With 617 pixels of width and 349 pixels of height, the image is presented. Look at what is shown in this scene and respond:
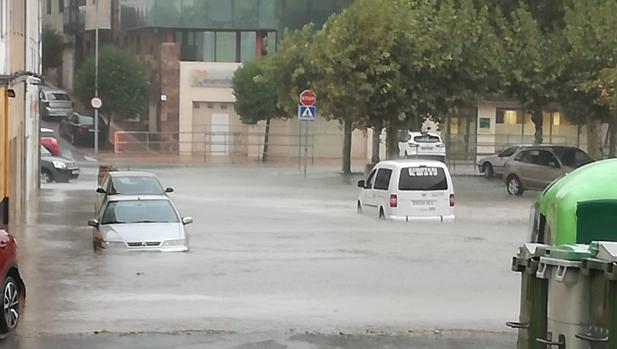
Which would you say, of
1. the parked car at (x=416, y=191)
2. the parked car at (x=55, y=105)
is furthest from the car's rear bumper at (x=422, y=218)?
the parked car at (x=55, y=105)

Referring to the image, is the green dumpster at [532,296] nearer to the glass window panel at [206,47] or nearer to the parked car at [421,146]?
the parked car at [421,146]

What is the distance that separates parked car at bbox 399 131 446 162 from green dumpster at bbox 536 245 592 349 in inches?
1793

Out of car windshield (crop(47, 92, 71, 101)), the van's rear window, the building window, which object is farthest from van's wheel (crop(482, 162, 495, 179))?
car windshield (crop(47, 92, 71, 101))

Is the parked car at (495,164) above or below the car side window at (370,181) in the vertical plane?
below

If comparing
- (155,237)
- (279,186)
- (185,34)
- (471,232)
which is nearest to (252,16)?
(185,34)

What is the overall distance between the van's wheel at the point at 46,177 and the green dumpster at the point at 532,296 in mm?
34781

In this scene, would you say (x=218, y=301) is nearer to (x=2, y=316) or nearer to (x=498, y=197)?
(x=2, y=316)

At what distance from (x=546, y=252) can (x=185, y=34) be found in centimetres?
5717

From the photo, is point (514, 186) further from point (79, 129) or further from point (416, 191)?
point (79, 129)

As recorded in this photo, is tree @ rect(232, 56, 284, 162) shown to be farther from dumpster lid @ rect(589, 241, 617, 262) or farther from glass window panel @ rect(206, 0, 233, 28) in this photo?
dumpster lid @ rect(589, 241, 617, 262)

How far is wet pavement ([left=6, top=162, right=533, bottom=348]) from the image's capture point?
1260 cm

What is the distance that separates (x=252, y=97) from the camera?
58.5 metres

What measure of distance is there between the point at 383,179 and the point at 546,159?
1081 cm

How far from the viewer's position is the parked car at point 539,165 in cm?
3647
